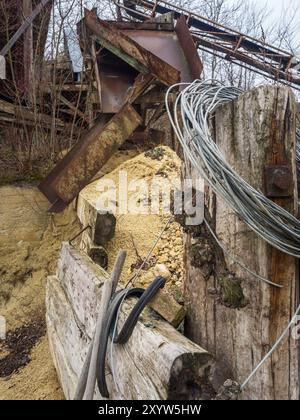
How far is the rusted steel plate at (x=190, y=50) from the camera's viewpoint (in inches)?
175

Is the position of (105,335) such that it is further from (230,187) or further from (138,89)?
(138,89)

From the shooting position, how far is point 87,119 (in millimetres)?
4918

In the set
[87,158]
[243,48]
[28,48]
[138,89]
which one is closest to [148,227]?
[87,158]

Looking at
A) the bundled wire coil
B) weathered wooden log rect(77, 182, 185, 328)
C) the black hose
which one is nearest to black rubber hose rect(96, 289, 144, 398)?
the black hose

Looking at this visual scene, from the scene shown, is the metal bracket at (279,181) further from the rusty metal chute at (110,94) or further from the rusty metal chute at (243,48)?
the rusty metal chute at (243,48)

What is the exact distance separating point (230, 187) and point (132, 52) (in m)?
2.91

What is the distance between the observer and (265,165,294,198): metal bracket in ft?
4.10

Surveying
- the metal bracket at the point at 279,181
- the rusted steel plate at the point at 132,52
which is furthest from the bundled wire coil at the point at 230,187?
the rusted steel plate at the point at 132,52

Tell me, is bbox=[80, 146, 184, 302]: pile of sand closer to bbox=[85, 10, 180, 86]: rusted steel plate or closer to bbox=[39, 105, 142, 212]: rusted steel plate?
bbox=[39, 105, 142, 212]: rusted steel plate

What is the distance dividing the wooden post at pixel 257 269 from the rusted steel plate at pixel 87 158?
2308mm

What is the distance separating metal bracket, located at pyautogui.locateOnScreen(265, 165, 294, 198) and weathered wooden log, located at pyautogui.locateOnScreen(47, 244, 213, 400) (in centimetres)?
63

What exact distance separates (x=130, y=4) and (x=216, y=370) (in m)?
7.46

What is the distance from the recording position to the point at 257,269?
129 centimetres
